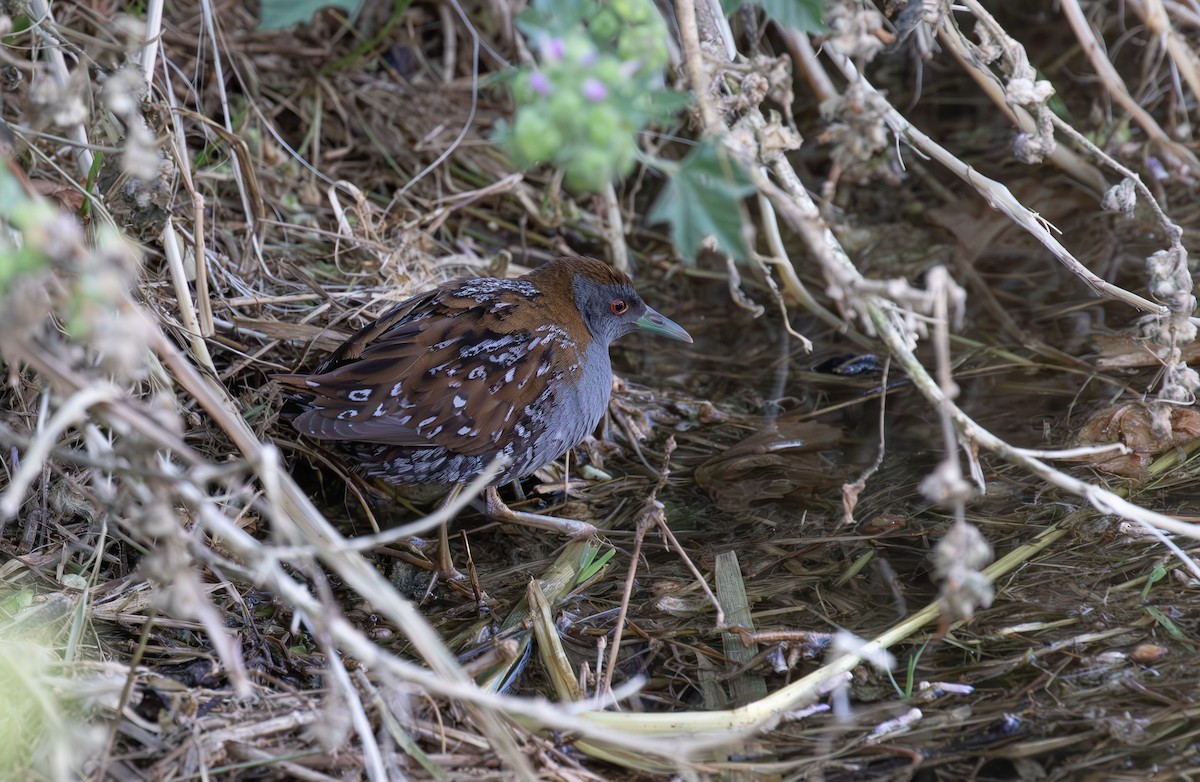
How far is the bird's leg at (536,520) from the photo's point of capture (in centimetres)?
373

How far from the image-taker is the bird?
3.44 metres

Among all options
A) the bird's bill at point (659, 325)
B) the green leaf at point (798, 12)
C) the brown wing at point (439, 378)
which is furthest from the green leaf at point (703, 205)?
the bird's bill at point (659, 325)

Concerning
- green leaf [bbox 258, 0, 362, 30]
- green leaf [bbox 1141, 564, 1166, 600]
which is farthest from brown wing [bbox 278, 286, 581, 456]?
green leaf [bbox 1141, 564, 1166, 600]

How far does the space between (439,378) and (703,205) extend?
1640 millimetres

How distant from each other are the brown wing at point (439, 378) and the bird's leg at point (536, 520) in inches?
11.7

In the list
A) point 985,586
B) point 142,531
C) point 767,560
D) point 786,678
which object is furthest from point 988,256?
point 142,531

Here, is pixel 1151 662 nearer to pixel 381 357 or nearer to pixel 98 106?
pixel 381 357

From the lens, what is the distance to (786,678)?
300 centimetres

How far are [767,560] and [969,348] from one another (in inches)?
60.6

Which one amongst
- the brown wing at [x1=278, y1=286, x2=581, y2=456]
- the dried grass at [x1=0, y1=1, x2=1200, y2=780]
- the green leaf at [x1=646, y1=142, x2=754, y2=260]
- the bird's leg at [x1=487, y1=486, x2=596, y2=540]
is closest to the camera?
the green leaf at [x1=646, y1=142, x2=754, y2=260]

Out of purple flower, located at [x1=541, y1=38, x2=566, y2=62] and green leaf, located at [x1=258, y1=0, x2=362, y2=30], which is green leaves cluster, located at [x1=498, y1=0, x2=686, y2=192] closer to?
purple flower, located at [x1=541, y1=38, x2=566, y2=62]

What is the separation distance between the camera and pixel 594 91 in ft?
5.99

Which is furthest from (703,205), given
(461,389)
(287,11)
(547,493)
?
(547,493)

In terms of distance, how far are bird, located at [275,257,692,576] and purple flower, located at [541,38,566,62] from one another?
174 centimetres
